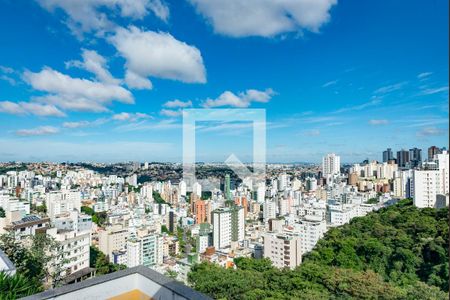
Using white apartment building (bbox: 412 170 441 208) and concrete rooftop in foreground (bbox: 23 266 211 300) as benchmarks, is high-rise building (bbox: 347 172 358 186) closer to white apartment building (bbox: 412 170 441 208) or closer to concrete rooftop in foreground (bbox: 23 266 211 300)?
white apartment building (bbox: 412 170 441 208)

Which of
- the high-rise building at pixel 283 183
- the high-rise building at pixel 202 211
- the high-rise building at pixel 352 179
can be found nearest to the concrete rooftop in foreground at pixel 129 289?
the high-rise building at pixel 202 211

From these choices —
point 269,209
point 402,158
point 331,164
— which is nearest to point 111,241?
point 269,209

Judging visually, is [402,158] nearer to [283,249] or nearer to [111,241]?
[283,249]

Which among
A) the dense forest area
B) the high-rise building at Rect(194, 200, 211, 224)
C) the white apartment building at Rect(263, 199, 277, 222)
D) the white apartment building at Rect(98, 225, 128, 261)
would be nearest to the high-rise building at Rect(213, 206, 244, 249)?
the high-rise building at Rect(194, 200, 211, 224)

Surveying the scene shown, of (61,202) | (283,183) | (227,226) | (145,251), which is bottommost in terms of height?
(145,251)

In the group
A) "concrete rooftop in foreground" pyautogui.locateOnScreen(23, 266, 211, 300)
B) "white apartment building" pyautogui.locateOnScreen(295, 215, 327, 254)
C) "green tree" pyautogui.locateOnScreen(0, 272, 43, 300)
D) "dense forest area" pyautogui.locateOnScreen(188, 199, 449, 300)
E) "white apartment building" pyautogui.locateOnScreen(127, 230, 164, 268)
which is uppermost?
"concrete rooftop in foreground" pyautogui.locateOnScreen(23, 266, 211, 300)

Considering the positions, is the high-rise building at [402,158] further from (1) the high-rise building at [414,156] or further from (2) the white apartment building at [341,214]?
(2) the white apartment building at [341,214]
